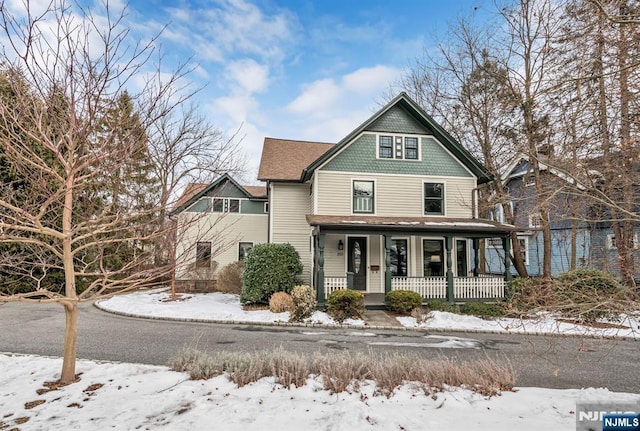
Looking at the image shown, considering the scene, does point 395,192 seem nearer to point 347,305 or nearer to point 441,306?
point 441,306

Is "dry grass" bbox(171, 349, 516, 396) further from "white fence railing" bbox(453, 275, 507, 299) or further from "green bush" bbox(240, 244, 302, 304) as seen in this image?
"white fence railing" bbox(453, 275, 507, 299)

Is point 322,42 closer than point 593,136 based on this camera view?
No

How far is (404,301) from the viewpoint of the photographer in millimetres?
11773

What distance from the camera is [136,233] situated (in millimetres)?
5164

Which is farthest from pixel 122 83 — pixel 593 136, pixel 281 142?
pixel 281 142

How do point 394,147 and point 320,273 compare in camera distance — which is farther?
point 394,147

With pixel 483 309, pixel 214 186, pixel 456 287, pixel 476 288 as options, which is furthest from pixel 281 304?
pixel 476 288

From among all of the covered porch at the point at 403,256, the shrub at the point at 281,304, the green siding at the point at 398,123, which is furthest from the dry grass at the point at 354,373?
the green siding at the point at 398,123

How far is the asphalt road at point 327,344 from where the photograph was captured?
6.43m

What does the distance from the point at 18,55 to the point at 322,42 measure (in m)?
11.8

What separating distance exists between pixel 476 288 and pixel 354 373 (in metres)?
9.99

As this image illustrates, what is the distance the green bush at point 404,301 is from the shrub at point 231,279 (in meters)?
7.94

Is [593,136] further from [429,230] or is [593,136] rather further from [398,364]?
[429,230]

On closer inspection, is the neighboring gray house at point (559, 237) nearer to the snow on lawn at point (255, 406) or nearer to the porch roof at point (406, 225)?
the porch roof at point (406, 225)
